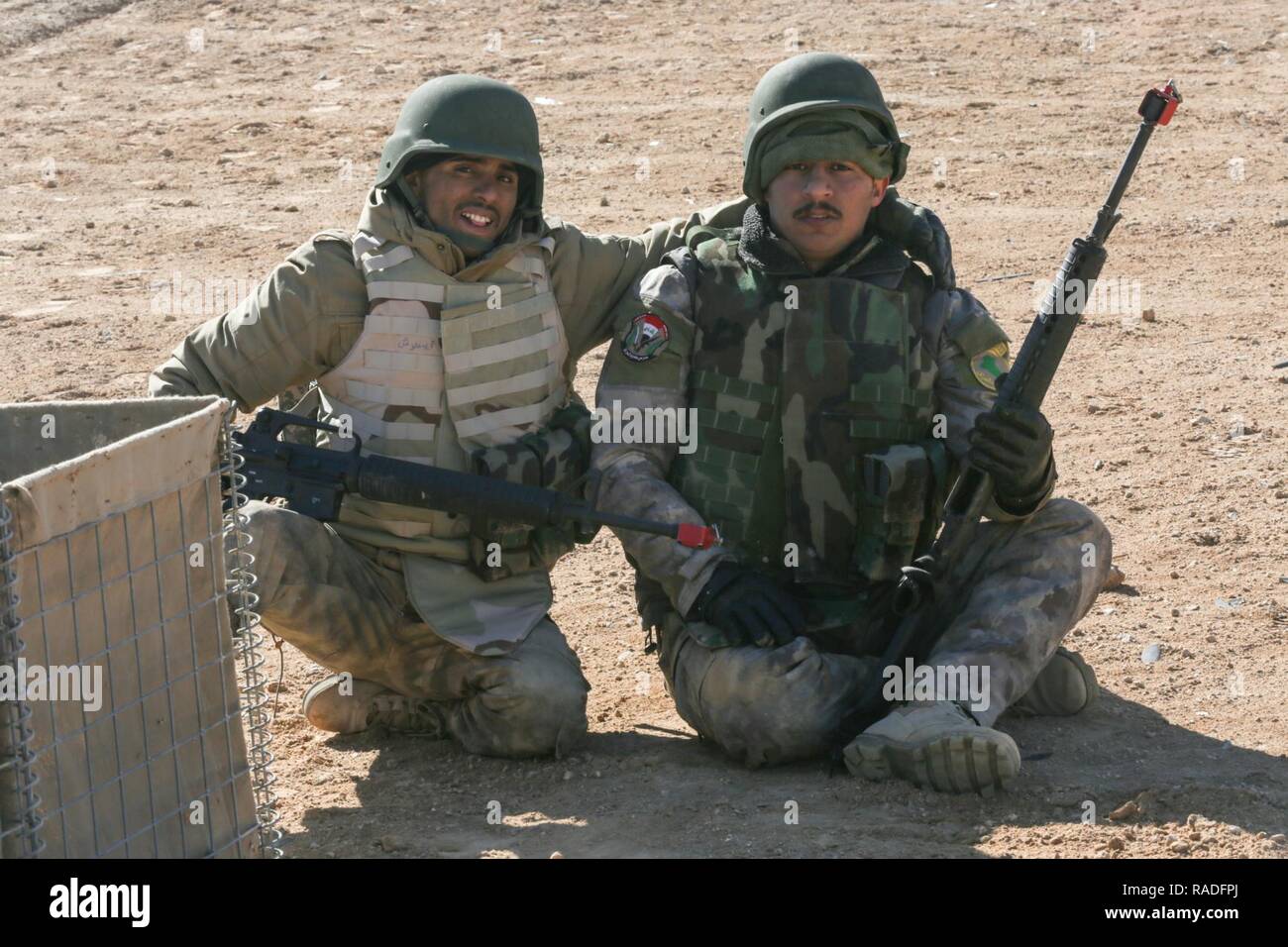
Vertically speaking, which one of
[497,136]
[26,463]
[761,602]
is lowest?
[761,602]

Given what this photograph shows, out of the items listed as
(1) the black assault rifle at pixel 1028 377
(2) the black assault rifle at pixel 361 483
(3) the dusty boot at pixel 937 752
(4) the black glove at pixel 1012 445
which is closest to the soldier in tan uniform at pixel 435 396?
(2) the black assault rifle at pixel 361 483

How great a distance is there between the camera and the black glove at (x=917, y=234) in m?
4.80

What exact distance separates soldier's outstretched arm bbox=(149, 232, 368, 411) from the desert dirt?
953mm

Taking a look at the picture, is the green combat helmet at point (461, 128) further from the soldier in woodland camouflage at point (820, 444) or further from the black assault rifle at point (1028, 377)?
the black assault rifle at point (1028, 377)

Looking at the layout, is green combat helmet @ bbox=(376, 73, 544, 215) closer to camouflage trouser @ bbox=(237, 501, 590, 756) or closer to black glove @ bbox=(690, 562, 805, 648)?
camouflage trouser @ bbox=(237, 501, 590, 756)

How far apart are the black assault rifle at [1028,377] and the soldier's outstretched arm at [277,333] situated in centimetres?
153

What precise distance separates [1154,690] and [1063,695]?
36cm

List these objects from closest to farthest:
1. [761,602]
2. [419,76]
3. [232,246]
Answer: [761,602]
[232,246]
[419,76]

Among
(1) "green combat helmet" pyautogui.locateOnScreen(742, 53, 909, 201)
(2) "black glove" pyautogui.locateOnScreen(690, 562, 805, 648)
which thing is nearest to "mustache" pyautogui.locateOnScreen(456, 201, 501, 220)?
(1) "green combat helmet" pyautogui.locateOnScreen(742, 53, 909, 201)

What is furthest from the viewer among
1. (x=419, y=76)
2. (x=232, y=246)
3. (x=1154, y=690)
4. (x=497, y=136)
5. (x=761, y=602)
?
(x=419, y=76)

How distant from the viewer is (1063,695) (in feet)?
16.1

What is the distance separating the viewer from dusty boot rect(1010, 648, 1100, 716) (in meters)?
4.91
